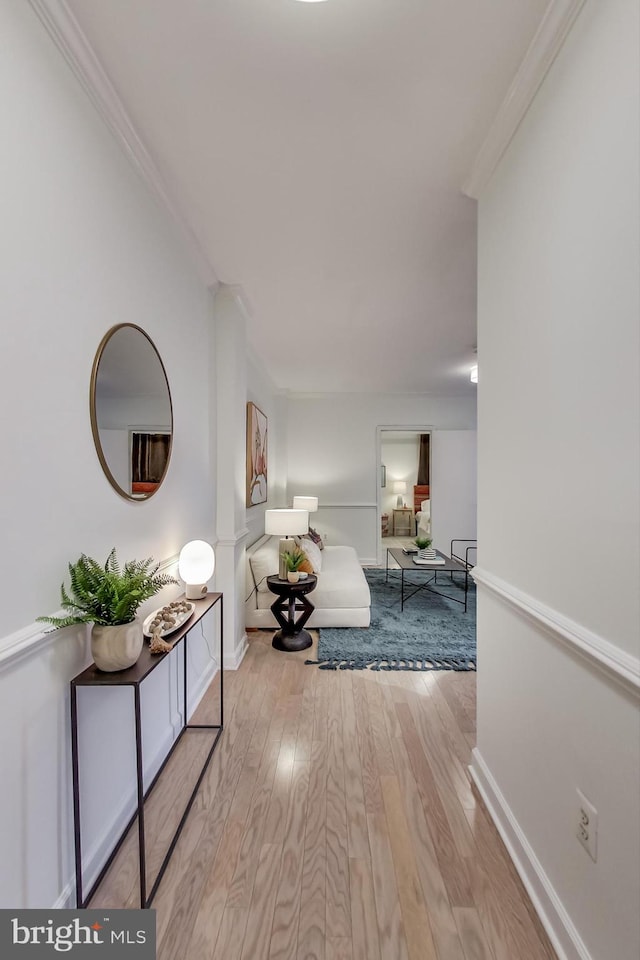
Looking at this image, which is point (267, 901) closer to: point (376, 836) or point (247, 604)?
point (376, 836)

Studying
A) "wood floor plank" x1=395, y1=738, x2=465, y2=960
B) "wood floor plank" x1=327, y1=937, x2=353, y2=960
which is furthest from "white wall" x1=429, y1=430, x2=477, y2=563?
"wood floor plank" x1=327, y1=937, x2=353, y2=960

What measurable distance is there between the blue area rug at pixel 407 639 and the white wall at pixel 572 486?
1.36 meters

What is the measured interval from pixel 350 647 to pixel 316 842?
68.7 inches

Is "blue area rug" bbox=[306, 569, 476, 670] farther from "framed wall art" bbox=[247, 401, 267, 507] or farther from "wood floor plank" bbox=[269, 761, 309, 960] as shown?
"framed wall art" bbox=[247, 401, 267, 507]

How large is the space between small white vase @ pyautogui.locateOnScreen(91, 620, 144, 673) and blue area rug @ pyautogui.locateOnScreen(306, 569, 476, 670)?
190 cm

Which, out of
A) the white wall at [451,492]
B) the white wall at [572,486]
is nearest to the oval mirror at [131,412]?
the white wall at [572,486]

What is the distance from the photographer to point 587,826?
1.06 metres

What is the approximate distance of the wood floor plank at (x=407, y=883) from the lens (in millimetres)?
1170

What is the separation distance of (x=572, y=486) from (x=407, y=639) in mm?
2554

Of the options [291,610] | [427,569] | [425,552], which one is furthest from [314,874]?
[425,552]

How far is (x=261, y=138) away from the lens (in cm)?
159

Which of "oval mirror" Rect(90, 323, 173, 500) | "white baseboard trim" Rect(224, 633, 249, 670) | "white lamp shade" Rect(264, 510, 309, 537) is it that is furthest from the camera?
"white lamp shade" Rect(264, 510, 309, 537)

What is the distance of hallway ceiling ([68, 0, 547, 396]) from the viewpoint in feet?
3.89

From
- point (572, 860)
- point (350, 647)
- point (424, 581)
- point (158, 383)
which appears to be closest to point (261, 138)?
point (158, 383)
